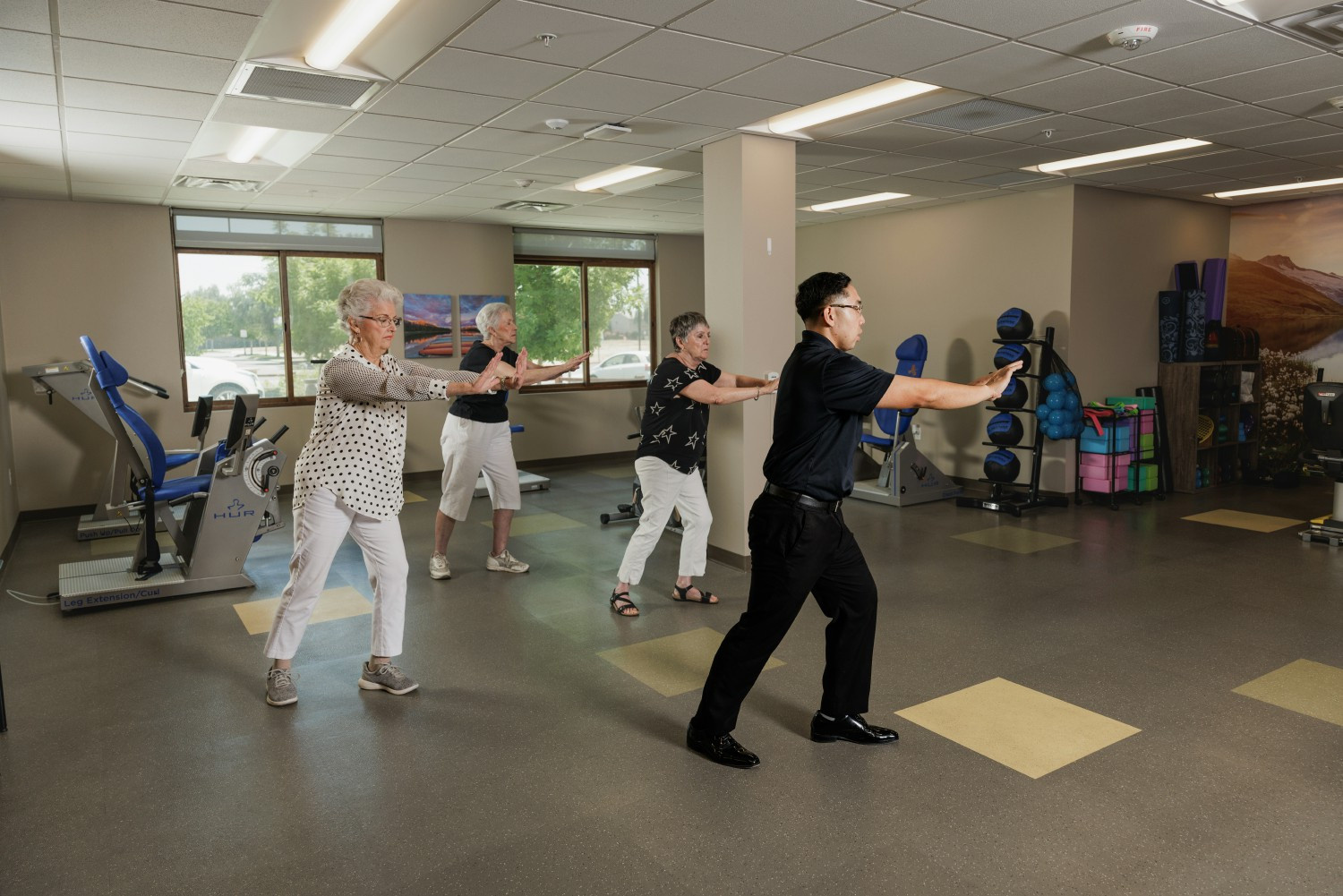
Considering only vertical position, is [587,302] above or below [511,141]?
below

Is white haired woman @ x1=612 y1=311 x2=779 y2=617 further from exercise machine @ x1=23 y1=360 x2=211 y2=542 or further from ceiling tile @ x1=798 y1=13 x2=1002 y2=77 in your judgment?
exercise machine @ x1=23 y1=360 x2=211 y2=542

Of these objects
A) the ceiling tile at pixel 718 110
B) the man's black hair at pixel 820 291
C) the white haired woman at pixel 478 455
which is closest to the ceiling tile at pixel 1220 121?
the ceiling tile at pixel 718 110

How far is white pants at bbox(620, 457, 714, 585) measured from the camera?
14.9 feet

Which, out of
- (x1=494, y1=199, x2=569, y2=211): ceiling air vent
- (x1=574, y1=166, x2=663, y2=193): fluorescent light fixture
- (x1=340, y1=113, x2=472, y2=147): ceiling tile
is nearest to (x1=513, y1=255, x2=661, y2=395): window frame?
(x1=494, y1=199, x2=569, y2=211): ceiling air vent

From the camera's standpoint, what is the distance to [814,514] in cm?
288

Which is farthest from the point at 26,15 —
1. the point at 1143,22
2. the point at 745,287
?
the point at 1143,22

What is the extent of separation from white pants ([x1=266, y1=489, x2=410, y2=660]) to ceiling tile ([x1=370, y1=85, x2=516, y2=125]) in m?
2.28

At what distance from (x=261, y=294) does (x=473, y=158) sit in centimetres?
363

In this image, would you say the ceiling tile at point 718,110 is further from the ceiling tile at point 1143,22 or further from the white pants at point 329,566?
the white pants at point 329,566

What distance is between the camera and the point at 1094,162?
6719 millimetres

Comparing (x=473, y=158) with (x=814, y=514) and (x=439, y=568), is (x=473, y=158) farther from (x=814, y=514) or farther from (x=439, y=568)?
(x=814, y=514)

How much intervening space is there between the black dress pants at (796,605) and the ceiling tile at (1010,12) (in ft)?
6.80

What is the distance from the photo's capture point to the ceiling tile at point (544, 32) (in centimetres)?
343

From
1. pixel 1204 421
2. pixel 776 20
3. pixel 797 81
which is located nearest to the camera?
pixel 776 20
